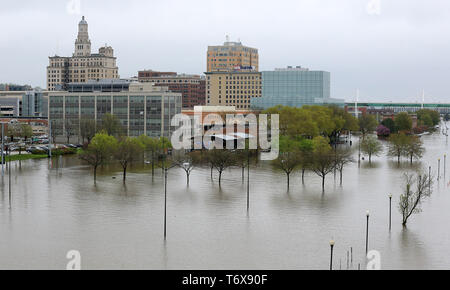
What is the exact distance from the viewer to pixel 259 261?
23.2 meters

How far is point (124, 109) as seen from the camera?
7600cm

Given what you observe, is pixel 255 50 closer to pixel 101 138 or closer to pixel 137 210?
pixel 101 138

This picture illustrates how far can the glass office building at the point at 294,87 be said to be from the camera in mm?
140375

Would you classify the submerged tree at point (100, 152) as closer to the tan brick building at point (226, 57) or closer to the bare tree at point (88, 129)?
the bare tree at point (88, 129)

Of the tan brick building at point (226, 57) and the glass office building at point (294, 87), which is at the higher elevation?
the tan brick building at point (226, 57)

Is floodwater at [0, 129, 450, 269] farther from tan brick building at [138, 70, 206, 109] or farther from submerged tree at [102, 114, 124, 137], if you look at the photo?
tan brick building at [138, 70, 206, 109]

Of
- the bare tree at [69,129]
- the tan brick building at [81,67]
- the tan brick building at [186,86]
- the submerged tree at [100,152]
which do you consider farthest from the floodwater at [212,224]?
the tan brick building at [81,67]

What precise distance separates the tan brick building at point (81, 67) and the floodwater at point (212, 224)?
111340mm

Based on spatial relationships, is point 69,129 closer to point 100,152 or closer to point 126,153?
point 100,152

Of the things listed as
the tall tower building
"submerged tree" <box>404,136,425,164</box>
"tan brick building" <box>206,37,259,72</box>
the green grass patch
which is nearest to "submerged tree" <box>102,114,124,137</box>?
the green grass patch

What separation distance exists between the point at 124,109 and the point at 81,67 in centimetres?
8355

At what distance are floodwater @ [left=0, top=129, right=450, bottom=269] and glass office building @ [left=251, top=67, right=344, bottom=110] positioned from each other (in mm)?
94543

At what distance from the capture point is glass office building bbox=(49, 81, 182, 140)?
245ft
